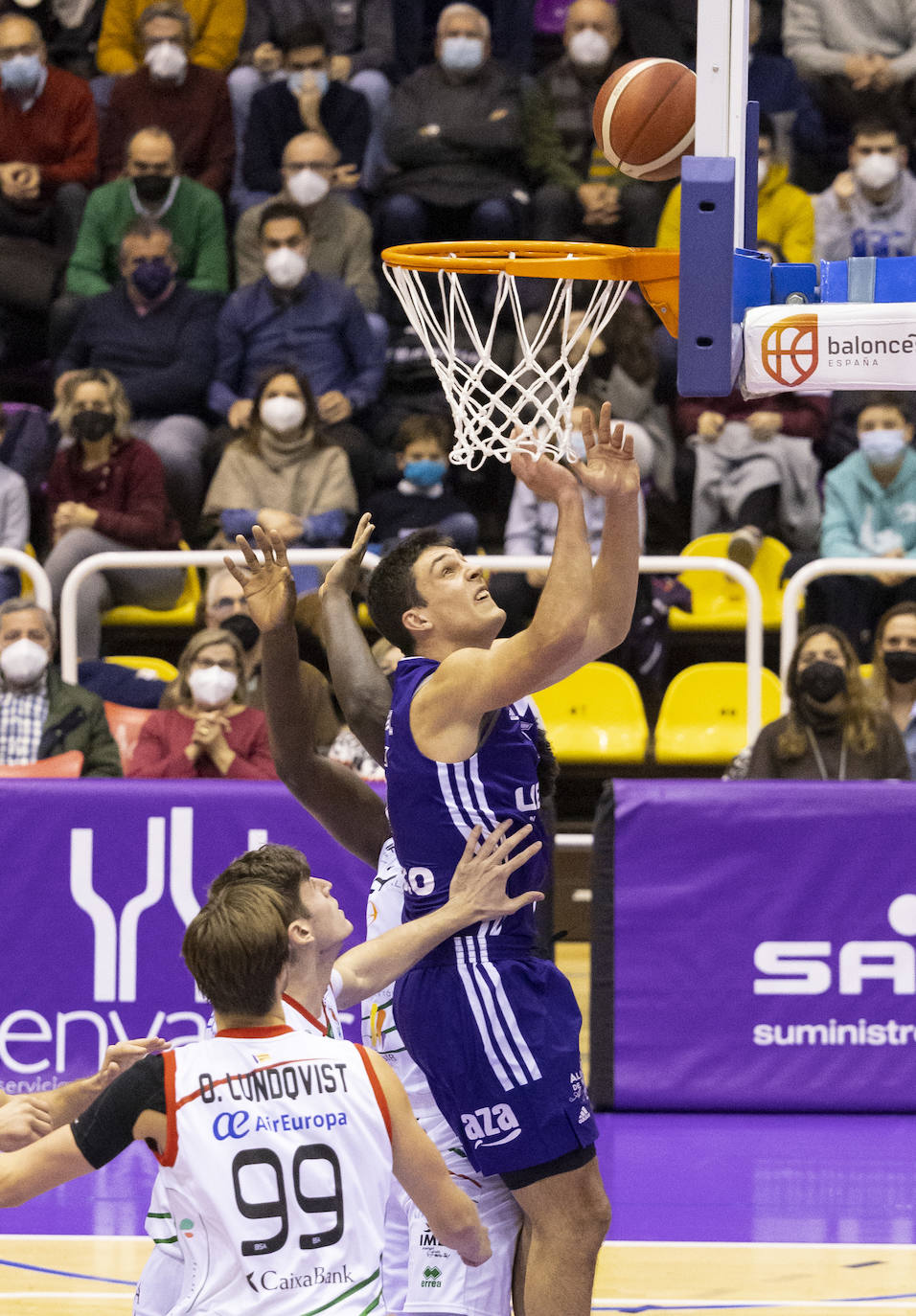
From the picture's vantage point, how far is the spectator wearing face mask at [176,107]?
495 inches

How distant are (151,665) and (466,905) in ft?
19.6

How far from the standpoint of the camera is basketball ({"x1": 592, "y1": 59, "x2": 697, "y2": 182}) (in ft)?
17.2

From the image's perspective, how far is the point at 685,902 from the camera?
24.9ft

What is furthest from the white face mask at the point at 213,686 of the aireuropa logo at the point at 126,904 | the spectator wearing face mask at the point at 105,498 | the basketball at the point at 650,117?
the basketball at the point at 650,117

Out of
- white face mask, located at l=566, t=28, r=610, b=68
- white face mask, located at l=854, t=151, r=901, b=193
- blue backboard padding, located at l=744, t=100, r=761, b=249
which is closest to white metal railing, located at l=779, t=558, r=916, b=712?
white face mask, located at l=854, t=151, r=901, b=193

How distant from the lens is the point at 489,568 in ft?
29.3

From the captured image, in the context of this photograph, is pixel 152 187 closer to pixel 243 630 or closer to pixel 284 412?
pixel 284 412

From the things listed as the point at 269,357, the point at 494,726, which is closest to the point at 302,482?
the point at 269,357

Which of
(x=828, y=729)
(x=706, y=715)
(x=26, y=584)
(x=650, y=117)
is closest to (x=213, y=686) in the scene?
(x=26, y=584)

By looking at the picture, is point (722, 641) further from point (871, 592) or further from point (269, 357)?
point (269, 357)

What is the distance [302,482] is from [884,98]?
15.9 feet

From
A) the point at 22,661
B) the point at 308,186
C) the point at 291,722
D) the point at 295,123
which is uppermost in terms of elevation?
the point at 295,123

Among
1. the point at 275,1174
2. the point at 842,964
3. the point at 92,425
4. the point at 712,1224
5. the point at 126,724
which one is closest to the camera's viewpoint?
the point at 275,1174

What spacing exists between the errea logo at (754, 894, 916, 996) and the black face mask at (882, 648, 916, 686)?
1.76 m
